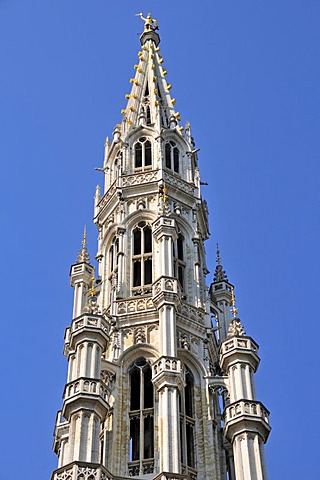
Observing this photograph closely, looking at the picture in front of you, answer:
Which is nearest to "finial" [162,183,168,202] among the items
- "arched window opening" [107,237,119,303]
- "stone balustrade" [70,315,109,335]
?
"arched window opening" [107,237,119,303]

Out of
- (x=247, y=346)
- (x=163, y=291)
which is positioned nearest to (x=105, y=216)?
(x=163, y=291)

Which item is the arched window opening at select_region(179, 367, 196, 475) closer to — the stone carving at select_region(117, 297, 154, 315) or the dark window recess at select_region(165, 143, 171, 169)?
the stone carving at select_region(117, 297, 154, 315)

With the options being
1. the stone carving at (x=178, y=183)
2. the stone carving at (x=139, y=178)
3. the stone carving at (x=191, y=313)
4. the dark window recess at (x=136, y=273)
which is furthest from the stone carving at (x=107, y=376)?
the stone carving at (x=178, y=183)

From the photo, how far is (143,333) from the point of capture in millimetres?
41500

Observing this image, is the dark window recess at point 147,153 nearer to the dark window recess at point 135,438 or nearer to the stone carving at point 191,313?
the stone carving at point 191,313

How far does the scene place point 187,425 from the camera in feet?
128

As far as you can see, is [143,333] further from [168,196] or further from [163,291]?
[168,196]

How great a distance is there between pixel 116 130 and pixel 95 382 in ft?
63.0

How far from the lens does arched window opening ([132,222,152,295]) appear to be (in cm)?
4397

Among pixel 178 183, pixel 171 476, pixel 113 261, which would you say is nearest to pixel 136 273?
pixel 113 261

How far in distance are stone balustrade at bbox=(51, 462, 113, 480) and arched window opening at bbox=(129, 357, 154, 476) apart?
110 inches

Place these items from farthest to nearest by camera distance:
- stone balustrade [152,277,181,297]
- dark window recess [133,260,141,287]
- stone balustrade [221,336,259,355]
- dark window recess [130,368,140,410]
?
dark window recess [133,260,141,287]
stone balustrade [152,277,181,297]
stone balustrade [221,336,259,355]
dark window recess [130,368,140,410]

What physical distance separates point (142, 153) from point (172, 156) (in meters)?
1.51

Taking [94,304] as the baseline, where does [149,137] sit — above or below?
above
